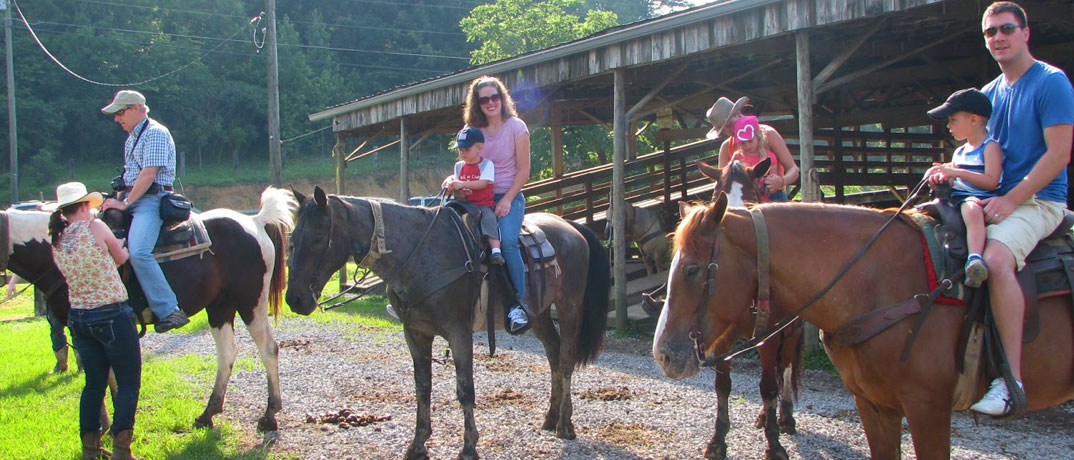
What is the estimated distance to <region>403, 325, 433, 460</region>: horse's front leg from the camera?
505 cm

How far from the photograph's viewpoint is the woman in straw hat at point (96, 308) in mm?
4727

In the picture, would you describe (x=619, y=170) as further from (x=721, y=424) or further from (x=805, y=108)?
(x=721, y=424)

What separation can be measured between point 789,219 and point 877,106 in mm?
12512

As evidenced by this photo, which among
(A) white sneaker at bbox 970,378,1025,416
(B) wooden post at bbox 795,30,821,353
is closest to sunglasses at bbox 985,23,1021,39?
(A) white sneaker at bbox 970,378,1025,416

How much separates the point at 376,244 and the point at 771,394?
2761 millimetres

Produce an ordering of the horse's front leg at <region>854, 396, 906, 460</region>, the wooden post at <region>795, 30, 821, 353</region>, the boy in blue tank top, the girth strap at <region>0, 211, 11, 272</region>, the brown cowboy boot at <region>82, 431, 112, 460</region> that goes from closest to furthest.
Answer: the boy in blue tank top, the horse's front leg at <region>854, 396, 906, 460</region>, the brown cowboy boot at <region>82, 431, 112, 460</region>, the girth strap at <region>0, 211, 11, 272</region>, the wooden post at <region>795, 30, 821, 353</region>

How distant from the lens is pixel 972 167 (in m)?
3.38

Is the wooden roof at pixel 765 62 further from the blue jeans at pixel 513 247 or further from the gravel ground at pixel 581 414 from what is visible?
the blue jeans at pixel 513 247

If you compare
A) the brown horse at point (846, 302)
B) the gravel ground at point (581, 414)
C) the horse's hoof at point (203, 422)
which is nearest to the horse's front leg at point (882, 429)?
the brown horse at point (846, 302)

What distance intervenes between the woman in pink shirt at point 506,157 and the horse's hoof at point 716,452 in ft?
4.89

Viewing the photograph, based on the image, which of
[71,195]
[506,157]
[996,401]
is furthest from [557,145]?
[996,401]

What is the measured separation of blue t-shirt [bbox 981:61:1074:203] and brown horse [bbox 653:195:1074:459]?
1.72 ft

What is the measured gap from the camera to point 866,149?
14.0m

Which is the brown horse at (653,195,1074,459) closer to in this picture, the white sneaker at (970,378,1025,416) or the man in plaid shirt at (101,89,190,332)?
the white sneaker at (970,378,1025,416)
